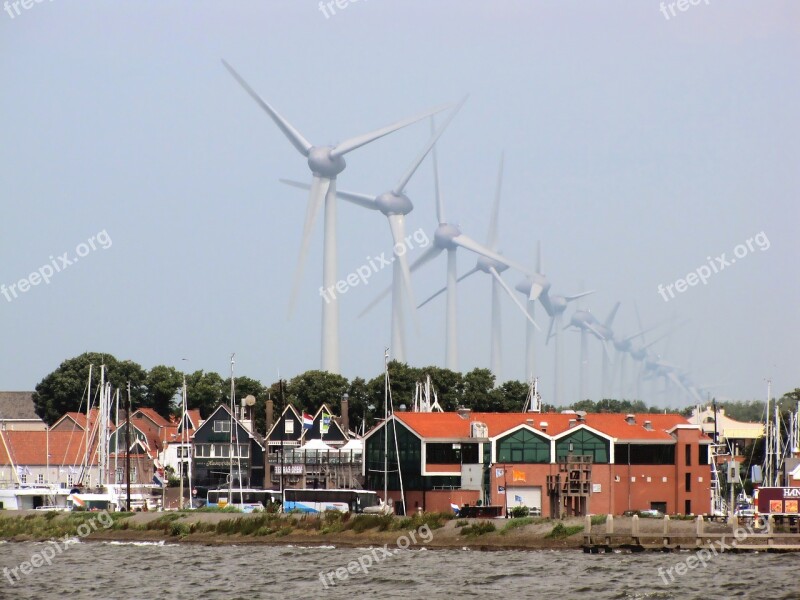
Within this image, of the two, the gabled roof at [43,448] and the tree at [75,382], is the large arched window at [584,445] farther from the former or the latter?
the tree at [75,382]

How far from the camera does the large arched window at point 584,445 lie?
108688 millimetres

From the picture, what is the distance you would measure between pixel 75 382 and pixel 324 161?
4140cm

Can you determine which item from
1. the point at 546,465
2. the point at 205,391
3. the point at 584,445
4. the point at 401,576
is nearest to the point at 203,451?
the point at 205,391

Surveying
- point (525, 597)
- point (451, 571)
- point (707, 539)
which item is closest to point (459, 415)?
point (707, 539)

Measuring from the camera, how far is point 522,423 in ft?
363

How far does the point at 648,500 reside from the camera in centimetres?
10731

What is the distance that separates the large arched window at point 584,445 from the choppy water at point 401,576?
1136 inches

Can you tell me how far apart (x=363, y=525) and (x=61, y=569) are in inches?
862

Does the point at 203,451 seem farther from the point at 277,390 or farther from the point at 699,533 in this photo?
the point at 699,533

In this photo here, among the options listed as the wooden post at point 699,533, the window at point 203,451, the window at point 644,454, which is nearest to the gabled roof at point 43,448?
the window at point 203,451

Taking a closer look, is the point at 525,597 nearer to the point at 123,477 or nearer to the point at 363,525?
the point at 363,525

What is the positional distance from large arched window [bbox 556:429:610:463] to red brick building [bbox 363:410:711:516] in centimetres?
8

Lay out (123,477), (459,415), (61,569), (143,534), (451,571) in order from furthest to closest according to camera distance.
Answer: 1. (123,477)
2. (459,415)
3. (143,534)
4. (61,569)
5. (451,571)

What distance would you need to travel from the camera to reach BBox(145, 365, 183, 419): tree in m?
183
